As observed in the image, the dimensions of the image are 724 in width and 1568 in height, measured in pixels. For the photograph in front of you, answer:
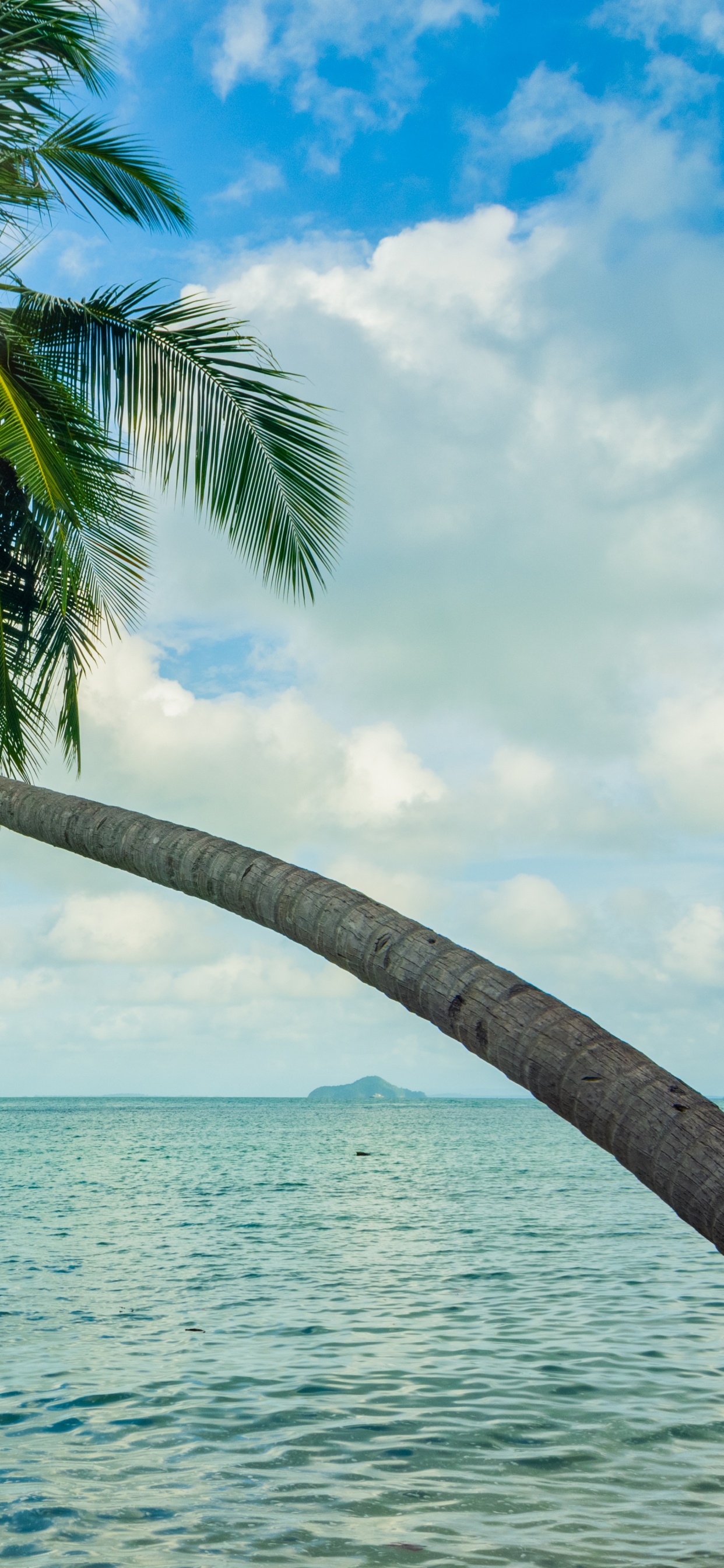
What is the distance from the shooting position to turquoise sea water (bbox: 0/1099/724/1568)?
615 centimetres

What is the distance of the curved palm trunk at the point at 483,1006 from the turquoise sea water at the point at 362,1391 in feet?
14.1

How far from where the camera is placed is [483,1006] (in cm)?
267

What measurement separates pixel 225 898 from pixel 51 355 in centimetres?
512

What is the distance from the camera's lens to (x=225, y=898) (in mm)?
3650

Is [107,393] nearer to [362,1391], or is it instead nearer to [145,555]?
[145,555]

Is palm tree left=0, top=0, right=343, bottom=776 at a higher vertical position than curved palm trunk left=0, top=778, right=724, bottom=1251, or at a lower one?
higher

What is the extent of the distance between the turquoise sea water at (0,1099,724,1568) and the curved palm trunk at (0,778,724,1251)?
170 inches

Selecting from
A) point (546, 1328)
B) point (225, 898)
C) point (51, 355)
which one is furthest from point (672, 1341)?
point (51, 355)

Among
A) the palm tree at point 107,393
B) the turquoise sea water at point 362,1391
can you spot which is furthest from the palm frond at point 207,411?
the turquoise sea water at point 362,1391

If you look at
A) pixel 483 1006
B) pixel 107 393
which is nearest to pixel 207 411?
pixel 107 393

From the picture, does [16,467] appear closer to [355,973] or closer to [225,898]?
[225,898]

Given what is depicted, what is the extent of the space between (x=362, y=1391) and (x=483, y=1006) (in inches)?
307

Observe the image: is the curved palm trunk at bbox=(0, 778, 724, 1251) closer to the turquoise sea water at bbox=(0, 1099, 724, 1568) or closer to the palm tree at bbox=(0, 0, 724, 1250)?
the palm tree at bbox=(0, 0, 724, 1250)

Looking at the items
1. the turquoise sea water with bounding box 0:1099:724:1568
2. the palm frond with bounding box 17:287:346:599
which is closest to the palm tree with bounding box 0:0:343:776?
the palm frond with bounding box 17:287:346:599
